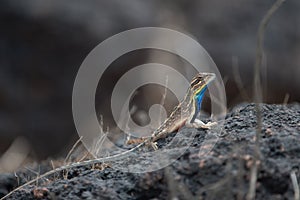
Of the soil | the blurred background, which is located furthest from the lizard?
the blurred background

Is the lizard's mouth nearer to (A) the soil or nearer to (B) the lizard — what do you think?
(B) the lizard

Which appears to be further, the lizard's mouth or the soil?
the lizard's mouth

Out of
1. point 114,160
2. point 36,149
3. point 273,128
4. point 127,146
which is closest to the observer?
point 273,128

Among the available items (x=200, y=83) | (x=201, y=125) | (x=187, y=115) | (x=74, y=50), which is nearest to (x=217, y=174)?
(x=201, y=125)

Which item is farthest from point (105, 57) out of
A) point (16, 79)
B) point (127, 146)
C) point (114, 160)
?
point (114, 160)

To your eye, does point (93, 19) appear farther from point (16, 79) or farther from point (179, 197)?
point (179, 197)

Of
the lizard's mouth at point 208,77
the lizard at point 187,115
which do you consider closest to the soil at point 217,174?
the lizard at point 187,115

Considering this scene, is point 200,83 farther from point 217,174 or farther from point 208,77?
point 217,174
